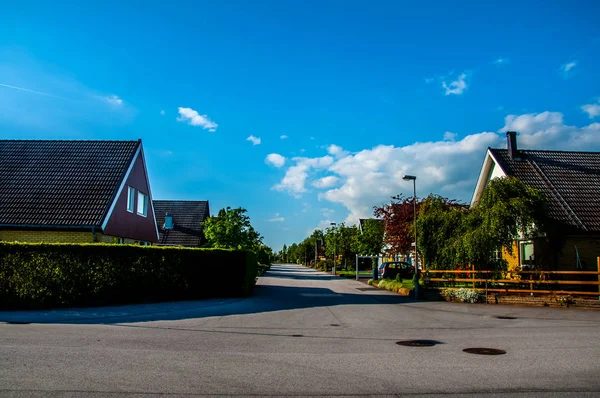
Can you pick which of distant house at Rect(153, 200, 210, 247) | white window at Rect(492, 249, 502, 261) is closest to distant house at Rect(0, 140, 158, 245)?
distant house at Rect(153, 200, 210, 247)

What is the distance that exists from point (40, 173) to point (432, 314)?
19603 mm

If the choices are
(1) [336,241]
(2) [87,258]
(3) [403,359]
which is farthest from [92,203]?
(1) [336,241]

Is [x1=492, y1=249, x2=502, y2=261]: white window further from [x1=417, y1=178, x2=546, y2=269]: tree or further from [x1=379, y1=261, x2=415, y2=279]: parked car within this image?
[x1=379, y1=261, x2=415, y2=279]: parked car

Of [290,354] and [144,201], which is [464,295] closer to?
[290,354]

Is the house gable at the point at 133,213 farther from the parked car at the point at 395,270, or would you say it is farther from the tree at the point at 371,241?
the tree at the point at 371,241

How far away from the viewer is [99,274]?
1688 centimetres

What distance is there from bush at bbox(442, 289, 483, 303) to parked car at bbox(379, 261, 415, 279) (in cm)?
1592

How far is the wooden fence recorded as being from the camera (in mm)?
19141

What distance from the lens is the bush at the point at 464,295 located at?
66.3 feet

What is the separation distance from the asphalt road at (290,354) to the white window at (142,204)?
44.0 ft

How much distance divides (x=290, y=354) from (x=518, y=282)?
14.0 meters

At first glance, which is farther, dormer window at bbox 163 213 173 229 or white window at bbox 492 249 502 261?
dormer window at bbox 163 213 173 229

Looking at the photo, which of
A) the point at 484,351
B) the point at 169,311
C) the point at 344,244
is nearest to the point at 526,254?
the point at 484,351

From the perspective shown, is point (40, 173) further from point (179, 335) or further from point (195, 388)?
point (195, 388)
